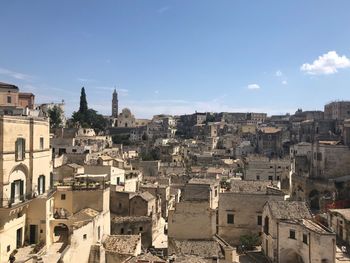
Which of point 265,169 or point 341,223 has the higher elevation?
point 265,169

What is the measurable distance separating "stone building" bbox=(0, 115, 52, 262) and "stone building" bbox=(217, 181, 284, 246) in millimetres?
16191

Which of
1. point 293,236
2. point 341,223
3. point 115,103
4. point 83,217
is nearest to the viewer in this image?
point 83,217

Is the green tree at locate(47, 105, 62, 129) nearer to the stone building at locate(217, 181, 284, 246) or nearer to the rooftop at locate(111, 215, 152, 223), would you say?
the rooftop at locate(111, 215, 152, 223)

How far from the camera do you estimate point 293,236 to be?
29203 mm

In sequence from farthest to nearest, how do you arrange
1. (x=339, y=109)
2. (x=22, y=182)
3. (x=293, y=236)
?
(x=339, y=109), (x=293, y=236), (x=22, y=182)

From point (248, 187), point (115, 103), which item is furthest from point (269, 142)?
point (115, 103)

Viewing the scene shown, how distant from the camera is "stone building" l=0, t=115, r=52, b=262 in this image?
2231 cm

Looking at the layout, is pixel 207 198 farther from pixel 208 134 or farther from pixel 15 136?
pixel 208 134

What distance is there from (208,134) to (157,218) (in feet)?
270

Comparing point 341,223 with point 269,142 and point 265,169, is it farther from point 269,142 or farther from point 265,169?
point 269,142

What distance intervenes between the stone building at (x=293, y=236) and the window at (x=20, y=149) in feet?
63.9

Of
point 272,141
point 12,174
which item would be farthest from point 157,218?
point 272,141

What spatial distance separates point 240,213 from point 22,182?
1957cm

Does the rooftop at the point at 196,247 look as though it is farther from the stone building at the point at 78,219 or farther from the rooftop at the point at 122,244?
the stone building at the point at 78,219
